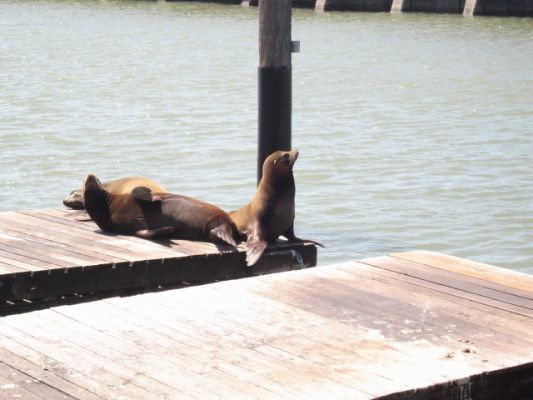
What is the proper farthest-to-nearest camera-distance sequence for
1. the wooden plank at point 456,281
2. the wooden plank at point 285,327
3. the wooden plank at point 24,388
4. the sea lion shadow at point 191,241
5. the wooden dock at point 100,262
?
the sea lion shadow at point 191,241 < the wooden dock at point 100,262 < the wooden plank at point 456,281 < the wooden plank at point 285,327 < the wooden plank at point 24,388

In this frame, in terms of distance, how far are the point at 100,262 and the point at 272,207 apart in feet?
3.25

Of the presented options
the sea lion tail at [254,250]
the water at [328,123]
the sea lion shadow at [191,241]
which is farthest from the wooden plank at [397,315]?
the water at [328,123]

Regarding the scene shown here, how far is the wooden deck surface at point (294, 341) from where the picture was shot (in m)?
3.74

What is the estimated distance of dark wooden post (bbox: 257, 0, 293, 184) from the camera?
270 inches

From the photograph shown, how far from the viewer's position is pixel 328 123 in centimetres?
1456

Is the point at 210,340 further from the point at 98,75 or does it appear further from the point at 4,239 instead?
the point at 98,75

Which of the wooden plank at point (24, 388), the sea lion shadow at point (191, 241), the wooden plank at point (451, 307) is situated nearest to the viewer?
the wooden plank at point (24, 388)

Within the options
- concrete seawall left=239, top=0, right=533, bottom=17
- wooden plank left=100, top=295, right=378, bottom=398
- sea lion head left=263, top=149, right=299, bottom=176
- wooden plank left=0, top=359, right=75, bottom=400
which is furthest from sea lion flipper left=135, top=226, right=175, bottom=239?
concrete seawall left=239, top=0, right=533, bottom=17

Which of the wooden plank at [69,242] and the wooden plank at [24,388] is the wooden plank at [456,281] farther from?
the wooden plank at [24,388]

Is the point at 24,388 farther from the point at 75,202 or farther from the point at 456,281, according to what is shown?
the point at 75,202

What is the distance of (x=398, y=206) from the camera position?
10.2 meters

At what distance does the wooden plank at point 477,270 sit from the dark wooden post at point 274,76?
1.79m

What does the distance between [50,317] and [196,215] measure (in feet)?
6.38

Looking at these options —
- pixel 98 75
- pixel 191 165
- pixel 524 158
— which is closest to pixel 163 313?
pixel 191 165
